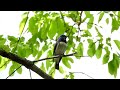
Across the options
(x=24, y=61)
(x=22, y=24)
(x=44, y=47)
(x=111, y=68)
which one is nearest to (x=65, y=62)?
(x=44, y=47)

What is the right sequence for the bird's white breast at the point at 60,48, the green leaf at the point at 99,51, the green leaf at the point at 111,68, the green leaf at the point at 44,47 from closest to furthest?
the green leaf at the point at 111,68 → the green leaf at the point at 99,51 → the green leaf at the point at 44,47 → the bird's white breast at the point at 60,48

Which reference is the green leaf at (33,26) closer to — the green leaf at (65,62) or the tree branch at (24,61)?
the green leaf at (65,62)

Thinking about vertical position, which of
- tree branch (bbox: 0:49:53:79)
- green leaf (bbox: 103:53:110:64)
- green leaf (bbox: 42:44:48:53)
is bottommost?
tree branch (bbox: 0:49:53:79)

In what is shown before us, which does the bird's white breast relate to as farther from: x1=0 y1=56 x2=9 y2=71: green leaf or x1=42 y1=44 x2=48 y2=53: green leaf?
x1=0 y1=56 x2=9 y2=71: green leaf

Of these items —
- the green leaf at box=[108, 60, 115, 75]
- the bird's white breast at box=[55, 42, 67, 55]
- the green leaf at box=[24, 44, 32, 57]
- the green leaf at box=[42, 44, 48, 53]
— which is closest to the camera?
the green leaf at box=[108, 60, 115, 75]

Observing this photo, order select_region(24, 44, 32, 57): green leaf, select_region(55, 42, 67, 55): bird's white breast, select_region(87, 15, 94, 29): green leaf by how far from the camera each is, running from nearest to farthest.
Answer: select_region(24, 44, 32, 57): green leaf → select_region(87, 15, 94, 29): green leaf → select_region(55, 42, 67, 55): bird's white breast

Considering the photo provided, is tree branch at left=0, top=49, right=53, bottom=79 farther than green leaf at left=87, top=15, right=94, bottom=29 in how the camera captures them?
No

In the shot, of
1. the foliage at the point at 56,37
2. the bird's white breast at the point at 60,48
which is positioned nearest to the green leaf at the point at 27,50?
the foliage at the point at 56,37

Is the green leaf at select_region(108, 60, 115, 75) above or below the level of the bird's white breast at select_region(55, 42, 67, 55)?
below

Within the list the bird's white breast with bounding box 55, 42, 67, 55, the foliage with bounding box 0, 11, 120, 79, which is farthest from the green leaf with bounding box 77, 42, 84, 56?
the bird's white breast with bounding box 55, 42, 67, 55

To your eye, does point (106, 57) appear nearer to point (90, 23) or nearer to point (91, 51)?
point (91, 51)
